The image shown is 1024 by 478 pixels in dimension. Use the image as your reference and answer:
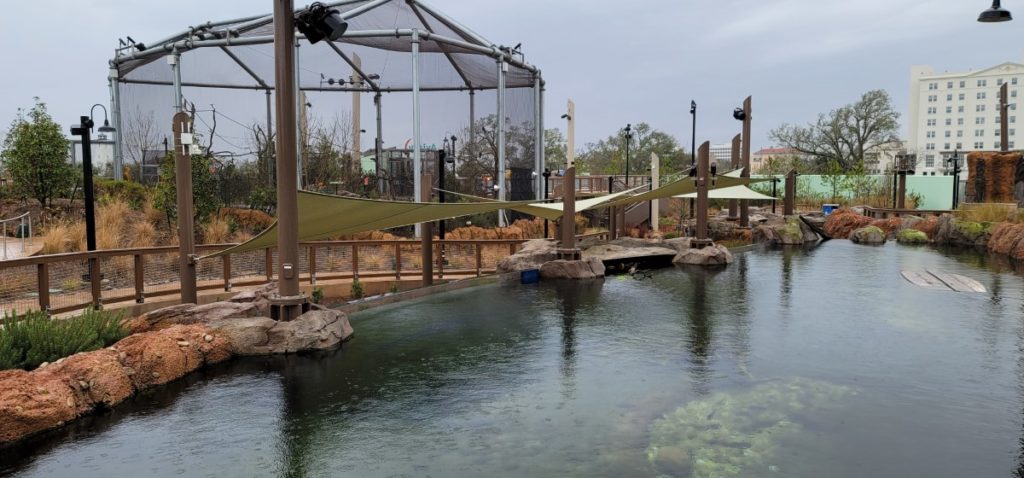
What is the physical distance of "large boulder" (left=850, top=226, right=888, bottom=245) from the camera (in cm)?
1791

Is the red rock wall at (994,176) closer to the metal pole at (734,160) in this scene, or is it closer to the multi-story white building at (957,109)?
the metal pole at (734,160)

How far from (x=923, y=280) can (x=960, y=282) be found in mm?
532

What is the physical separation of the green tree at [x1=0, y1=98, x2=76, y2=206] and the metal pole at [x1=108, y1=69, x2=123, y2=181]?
163 inches

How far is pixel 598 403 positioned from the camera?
4.69 metres

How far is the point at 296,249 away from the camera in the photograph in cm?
610

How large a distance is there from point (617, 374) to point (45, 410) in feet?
13.2

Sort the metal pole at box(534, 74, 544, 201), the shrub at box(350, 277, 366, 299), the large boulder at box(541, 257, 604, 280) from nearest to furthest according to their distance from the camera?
the shrub at box(350, 277, 366, 299) < the large boulder at box(541, 257, 604, 280) < the metal pole at box(534, 74, 544, 201)

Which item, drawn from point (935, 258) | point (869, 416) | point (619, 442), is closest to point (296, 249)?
point (619, 442)

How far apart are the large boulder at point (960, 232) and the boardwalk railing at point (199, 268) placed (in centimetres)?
1261

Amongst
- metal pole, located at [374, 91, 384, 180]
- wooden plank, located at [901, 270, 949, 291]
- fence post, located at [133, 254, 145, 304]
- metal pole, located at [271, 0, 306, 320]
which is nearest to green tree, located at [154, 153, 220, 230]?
fence post, located at [133, 254, 145, 304]

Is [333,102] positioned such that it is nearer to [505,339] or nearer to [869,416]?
[505,339]

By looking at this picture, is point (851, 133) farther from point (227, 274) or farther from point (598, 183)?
point (227, 274)

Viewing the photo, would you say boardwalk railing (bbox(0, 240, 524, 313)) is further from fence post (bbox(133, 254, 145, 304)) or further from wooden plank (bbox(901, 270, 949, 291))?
wooden plank (bbox(901, 270, 949, 291))

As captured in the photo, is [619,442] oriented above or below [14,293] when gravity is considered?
below
